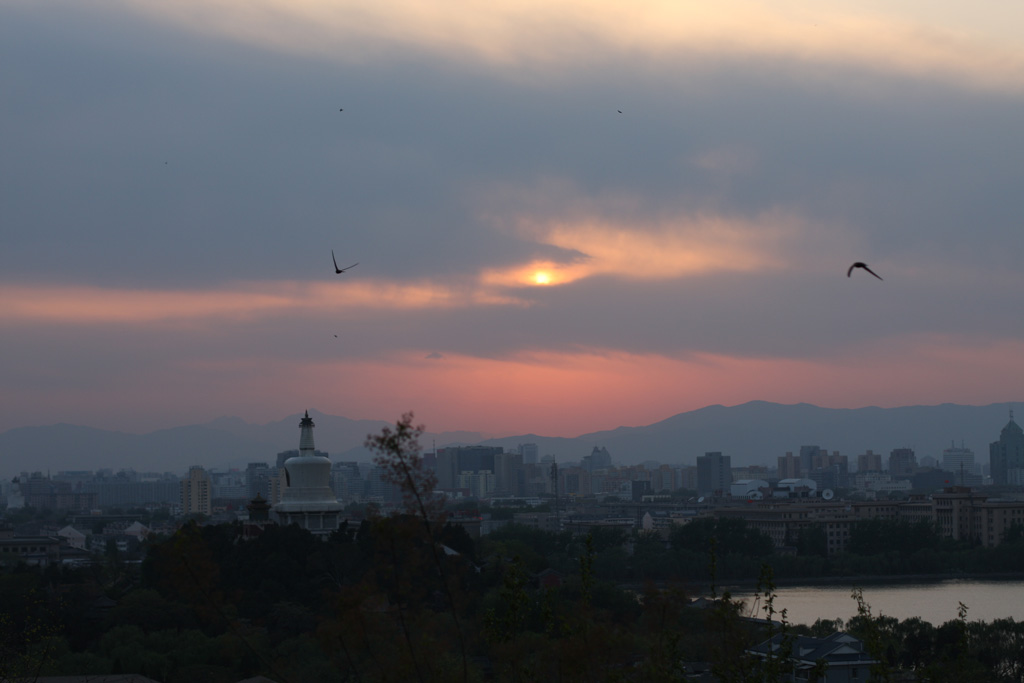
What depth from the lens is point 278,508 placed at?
27.2 metres

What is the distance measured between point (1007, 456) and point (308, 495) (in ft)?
433

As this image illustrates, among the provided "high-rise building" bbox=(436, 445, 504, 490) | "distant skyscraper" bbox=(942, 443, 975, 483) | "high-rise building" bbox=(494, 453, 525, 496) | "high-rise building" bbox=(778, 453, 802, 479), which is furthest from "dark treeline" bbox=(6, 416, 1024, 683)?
"distant skyscraper" bbox=(942, 443, 975, 483)

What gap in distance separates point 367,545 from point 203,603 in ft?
52.5

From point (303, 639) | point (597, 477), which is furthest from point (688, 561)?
point (597, 477)

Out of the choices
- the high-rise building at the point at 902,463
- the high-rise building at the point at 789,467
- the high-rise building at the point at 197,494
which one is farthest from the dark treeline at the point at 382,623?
the high-rise building at the point at 902,463

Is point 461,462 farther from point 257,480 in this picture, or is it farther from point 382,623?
point 382,623

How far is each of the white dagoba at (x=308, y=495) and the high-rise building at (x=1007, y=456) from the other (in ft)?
416

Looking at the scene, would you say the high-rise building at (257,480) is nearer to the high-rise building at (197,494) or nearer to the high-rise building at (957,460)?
the high-rise building at (197,494)

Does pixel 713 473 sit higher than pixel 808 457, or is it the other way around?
pixel 808 457

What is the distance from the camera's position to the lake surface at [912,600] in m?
29.1

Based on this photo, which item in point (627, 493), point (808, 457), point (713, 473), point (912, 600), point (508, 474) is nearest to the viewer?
point (912, 600)

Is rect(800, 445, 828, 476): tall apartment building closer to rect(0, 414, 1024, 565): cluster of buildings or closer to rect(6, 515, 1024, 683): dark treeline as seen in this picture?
rect(0, 414, 1024, 565): cluster of buildings

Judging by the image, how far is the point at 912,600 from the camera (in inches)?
1319

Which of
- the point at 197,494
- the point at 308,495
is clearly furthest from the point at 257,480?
the point at 308,495
